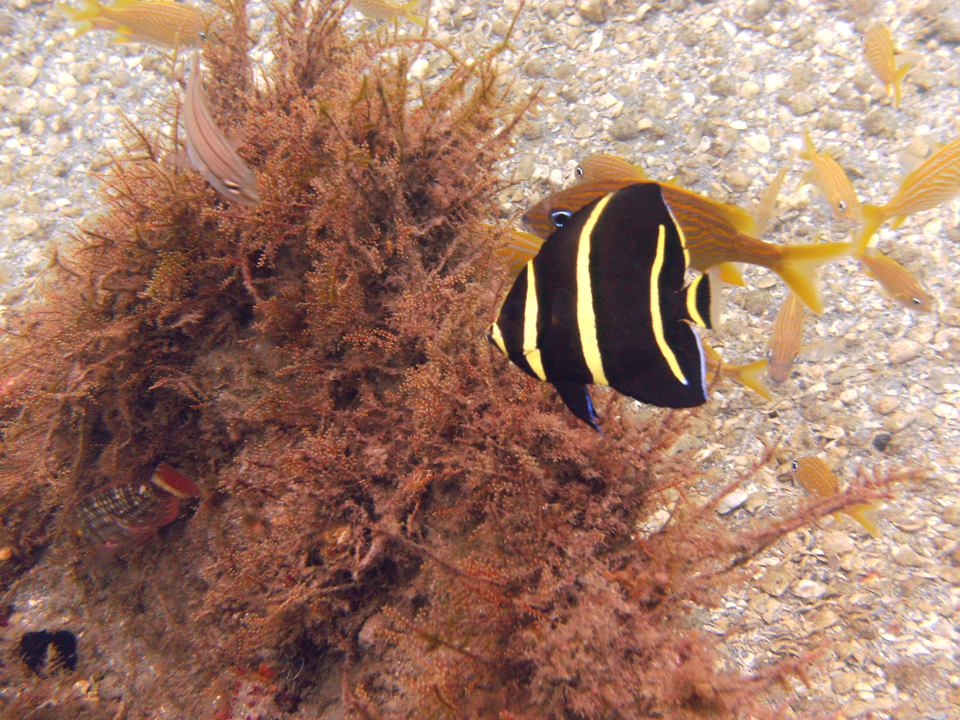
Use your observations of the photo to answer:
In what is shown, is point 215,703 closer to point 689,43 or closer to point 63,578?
point 63,578

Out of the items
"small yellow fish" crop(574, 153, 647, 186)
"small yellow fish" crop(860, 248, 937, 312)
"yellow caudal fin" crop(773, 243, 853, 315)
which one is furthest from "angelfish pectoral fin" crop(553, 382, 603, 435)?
"small yellow fish" crop(860, 248, 937, 312)

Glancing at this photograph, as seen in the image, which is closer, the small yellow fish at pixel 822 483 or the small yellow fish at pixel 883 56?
the small yellow fish at pixel 822 483

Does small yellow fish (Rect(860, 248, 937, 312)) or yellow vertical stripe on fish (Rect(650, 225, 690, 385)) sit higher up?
yellow vertical stripe on fish (Rect(650, 225, 690, 385))

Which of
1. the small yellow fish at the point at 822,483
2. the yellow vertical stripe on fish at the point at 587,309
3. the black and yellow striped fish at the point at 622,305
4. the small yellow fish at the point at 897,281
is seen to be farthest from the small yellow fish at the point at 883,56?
the yellow vertical stripe on fish at the point at 587,309

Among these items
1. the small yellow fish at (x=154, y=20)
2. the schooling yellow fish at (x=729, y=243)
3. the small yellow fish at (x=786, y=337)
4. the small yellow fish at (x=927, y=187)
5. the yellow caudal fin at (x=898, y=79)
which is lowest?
the small yellow fish at (x=786, y=337)

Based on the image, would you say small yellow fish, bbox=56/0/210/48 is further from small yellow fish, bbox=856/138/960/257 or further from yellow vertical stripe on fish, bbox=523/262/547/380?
small yellow fish, bbox=856/138/960/257

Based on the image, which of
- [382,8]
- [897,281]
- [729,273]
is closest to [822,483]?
[897,281]

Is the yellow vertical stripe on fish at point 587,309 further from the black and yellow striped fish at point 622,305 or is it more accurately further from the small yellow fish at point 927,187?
the small yellow fish at point 927,187

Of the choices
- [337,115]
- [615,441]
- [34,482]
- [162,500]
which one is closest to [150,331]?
[162,500]
